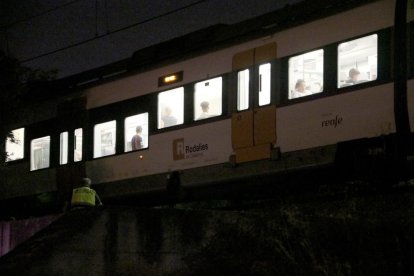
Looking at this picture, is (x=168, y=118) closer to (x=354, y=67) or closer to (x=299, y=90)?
(x=299, y=90)

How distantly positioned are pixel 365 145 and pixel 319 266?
341 centimetres

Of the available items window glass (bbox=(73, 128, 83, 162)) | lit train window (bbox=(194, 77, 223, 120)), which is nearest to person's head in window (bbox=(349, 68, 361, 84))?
lit train window (bbox=(194, 77, 223, 120))

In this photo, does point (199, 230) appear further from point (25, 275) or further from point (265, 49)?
point (265, 49)

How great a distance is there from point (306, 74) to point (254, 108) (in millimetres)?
1119

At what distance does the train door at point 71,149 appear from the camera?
1641 cm

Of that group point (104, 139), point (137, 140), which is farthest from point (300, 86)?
point (104, 139)

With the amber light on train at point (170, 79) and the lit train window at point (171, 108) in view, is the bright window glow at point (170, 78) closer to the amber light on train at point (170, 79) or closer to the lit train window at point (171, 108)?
the amber light on train at point (170, 79)

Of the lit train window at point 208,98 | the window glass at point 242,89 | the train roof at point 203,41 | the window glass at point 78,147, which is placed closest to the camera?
the train roof at point 203,41

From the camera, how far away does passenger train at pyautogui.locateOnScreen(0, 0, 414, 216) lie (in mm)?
11344

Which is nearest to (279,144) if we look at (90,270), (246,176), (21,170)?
(246,176)

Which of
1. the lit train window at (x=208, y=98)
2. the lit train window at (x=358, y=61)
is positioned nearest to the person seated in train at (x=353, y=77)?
the lit train window at (x=358, y=61)

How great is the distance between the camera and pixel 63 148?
16.9 metres

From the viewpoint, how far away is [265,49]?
12.9m

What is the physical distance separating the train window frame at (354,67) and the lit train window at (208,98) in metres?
2.52
